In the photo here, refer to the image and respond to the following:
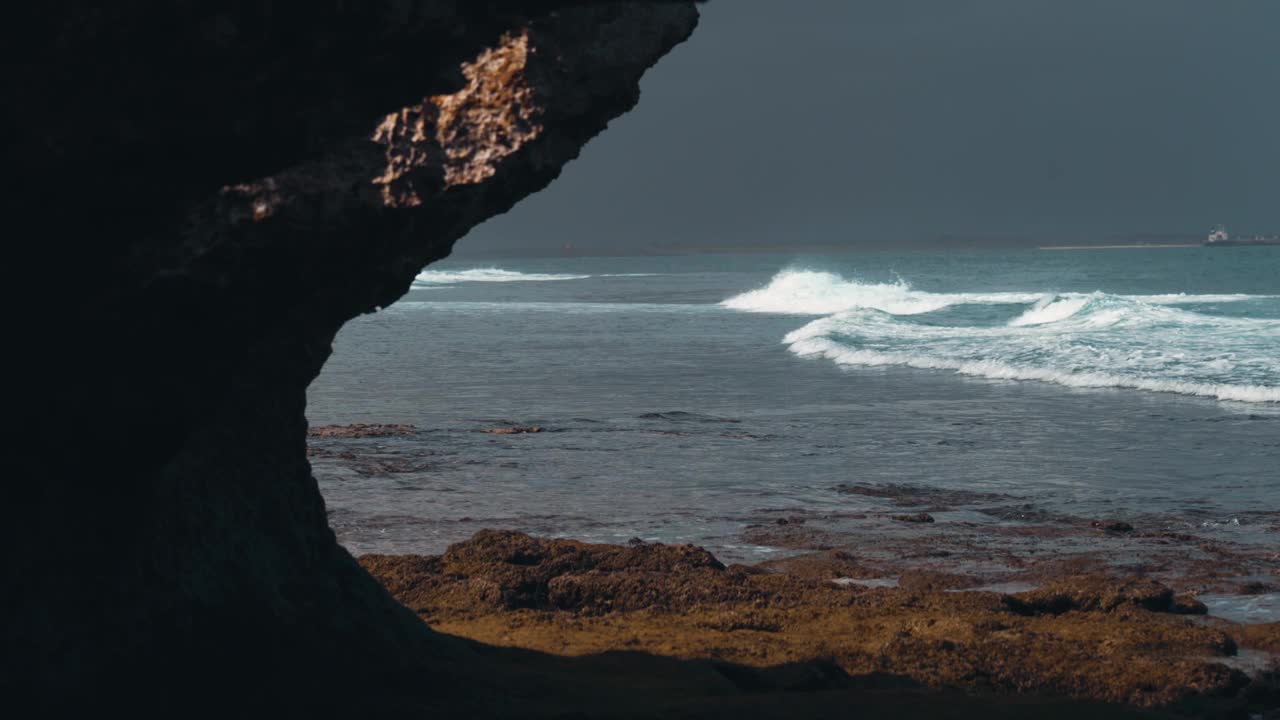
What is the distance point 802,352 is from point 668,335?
18.9 ft

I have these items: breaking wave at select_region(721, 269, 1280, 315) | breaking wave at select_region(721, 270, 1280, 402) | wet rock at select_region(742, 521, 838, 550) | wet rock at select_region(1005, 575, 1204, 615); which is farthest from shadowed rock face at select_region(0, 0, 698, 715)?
breaking wave at select_region(721, 269, 1280, 315)

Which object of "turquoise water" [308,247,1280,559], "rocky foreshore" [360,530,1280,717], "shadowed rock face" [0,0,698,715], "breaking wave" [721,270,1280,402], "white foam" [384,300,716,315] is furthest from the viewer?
"white foam" [384,300,716,315]

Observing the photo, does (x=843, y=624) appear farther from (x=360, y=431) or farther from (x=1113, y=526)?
(x=360, y=431)

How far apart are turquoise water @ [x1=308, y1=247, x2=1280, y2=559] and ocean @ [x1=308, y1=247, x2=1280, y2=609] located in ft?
0.16

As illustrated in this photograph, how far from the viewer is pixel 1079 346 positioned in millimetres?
24312

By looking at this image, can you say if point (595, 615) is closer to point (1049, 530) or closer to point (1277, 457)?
point (1049, 530)

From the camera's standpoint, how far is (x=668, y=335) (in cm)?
3169

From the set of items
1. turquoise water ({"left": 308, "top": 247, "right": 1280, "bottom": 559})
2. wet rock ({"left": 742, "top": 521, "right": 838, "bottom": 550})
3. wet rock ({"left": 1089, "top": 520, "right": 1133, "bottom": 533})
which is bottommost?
wet rock ({"left": 1089, "top": 520, "right": 1133, "bottom": 533})

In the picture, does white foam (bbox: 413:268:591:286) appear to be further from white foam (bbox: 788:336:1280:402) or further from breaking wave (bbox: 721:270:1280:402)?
white foam (bbox: 788:336:1280:402)

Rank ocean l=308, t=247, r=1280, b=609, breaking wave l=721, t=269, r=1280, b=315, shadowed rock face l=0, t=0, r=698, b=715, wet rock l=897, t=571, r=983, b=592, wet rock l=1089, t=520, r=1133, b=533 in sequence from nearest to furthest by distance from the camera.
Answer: shadowed rock face l=0, t=0, r=698, b=715, wet rock l=897, t=571, r=983, b=592, wet rock l=1089, t=520, r=1133, b=533, ocean l=308, t=247, r=1280, b=609, breaking wave l=721, t=269, r=1280, b=315

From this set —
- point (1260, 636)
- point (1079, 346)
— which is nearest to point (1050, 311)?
point (1079, 346)

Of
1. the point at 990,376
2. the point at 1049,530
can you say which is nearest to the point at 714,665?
the point at 1049,530

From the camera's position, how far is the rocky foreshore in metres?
5.99

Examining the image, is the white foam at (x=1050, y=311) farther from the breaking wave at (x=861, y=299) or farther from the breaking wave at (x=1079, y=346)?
the breaking wave at (x=861, y=299)
